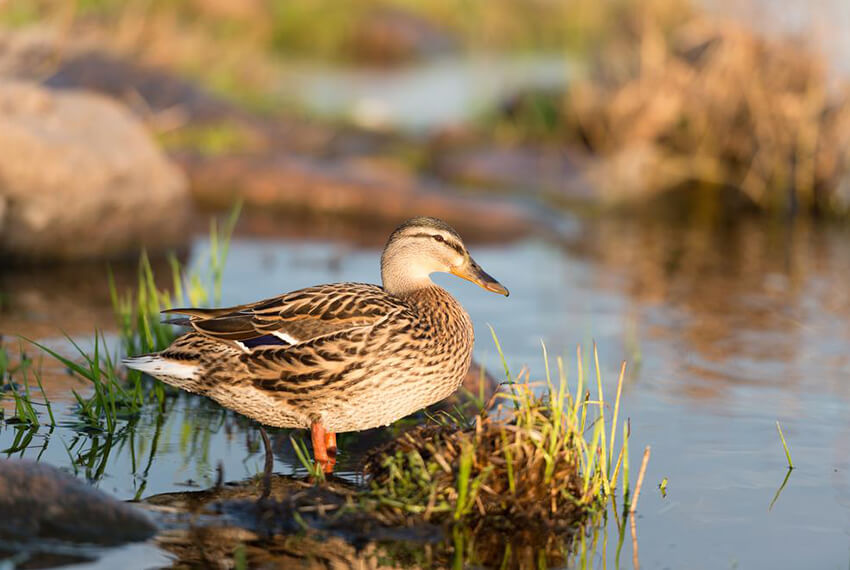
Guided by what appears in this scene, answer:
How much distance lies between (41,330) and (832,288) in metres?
6.44

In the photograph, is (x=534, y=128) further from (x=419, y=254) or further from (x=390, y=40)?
(x=390, y=40)

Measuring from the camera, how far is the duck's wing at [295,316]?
17.6 ft

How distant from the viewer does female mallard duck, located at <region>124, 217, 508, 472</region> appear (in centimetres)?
525

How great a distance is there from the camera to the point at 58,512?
4.36 m

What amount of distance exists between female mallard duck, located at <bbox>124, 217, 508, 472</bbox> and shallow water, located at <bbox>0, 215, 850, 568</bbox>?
312 mm

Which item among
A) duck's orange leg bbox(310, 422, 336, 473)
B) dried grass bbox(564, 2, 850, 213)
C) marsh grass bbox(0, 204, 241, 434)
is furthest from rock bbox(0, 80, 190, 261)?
dried grass bbox(564, 2, 850, 213)

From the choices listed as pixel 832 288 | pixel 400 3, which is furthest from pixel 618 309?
pixel 400 3

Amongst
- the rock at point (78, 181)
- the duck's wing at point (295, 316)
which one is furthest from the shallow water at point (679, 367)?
the rock at point (78, 181)

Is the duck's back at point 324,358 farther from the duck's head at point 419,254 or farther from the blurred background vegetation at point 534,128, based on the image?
the blurred background vegetation at point 534,128

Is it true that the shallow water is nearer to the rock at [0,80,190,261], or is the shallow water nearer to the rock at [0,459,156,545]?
the rock at [0,459,156,545]

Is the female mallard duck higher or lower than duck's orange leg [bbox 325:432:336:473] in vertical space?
higher

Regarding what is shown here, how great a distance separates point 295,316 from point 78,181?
14.9 ft

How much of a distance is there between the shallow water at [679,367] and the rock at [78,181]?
2.43 feet

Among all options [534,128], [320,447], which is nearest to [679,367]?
[320,447]
